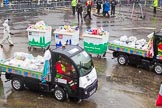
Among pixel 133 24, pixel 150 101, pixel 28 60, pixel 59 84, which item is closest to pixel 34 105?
pixel 59 84

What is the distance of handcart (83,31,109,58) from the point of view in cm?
1630

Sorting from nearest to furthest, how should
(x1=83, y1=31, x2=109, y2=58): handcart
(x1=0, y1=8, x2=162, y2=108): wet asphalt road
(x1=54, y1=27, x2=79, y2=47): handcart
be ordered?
(x1=0, y1=8, x2=162, y2=108): wet asphalt road
(x1=83, y1=31, x2=109, y2=58): handcart
(x1=54, y1=27, x2=79, y2=47): handcart

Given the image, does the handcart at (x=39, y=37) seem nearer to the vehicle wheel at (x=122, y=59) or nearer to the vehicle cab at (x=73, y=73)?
the vehicle wheel at (x=122, y=59)

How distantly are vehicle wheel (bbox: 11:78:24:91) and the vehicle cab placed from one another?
1483mm

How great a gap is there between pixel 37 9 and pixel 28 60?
842 inches

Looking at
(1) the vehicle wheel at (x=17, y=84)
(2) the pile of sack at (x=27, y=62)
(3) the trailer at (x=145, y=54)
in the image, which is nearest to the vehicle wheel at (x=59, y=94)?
(2) the pile of sack at (x=27, y=62)

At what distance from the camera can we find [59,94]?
37.0 ft

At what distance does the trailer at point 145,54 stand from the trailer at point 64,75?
438 cm

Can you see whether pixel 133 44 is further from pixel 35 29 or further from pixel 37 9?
pixel 37 9

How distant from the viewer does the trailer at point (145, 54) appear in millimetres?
14352

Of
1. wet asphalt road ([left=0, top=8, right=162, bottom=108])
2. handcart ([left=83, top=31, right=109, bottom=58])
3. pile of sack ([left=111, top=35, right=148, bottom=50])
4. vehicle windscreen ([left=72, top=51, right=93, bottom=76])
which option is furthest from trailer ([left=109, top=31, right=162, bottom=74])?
vehicle windscreen ([left=72, top=51, right=93, bottom=76])

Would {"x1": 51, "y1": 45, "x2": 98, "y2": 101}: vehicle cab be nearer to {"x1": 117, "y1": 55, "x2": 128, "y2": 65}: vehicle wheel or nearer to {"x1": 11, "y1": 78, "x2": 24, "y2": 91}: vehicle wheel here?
{"x1": 11, "y1": 78, "x2": 24, "y2": 91}: vehicle wheel

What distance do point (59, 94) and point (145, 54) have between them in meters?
5.53

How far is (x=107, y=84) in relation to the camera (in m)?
13.3
